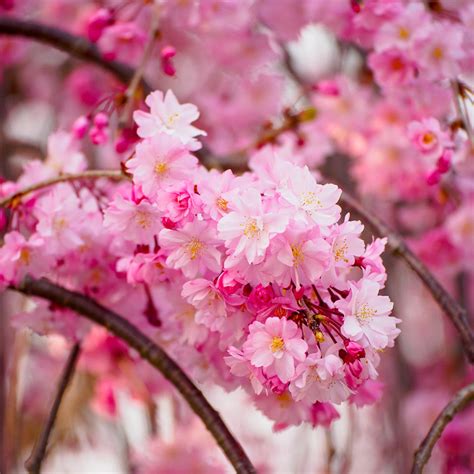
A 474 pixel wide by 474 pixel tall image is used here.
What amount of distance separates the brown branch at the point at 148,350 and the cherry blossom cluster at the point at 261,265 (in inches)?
2.5

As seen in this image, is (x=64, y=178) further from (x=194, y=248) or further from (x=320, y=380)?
(x=320, y=380)

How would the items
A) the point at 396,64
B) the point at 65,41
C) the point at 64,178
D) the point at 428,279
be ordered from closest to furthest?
1. the point at 64,178
2. the point at 428,279
3. the point at 396,64
4. the point at 65,41

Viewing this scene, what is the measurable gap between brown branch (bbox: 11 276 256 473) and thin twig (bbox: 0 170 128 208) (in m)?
0.15

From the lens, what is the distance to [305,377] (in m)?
1.12

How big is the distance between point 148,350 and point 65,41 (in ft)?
2.73

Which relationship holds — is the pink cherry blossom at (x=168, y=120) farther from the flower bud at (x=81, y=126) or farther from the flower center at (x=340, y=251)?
the flower bud at (x=81, y=126)

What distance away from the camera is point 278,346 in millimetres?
1102

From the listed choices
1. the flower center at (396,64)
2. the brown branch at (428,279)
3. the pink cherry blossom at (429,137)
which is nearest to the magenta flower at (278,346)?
the brown branch at (428,279)

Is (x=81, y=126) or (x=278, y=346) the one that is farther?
(x=81, y=126)

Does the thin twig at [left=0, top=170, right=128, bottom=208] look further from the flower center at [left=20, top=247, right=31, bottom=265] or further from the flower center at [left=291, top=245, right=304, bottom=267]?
the flower center at [left=291, top=245, right=304, bottom=267]

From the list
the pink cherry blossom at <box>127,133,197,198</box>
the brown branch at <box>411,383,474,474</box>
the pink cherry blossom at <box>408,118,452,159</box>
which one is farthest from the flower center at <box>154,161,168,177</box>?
the pink cherry blossom at <box>408,118,452,159</box>

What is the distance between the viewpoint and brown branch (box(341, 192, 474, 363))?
4.79 feet

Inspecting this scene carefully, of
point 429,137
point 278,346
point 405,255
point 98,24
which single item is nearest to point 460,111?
point 429,137

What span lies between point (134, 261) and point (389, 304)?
36 cm
